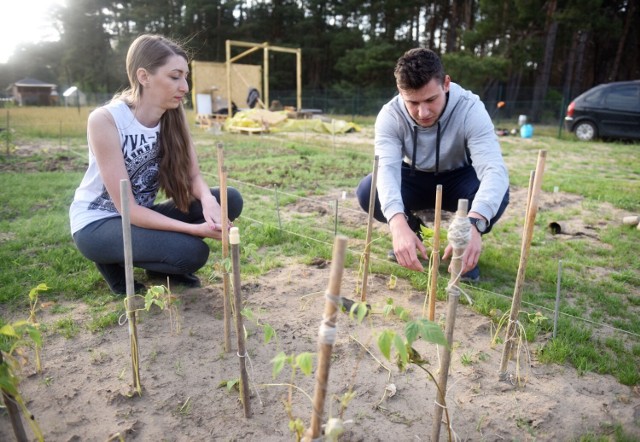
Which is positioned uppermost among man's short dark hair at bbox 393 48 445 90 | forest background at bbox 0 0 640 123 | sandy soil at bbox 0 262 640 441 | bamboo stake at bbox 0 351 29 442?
forest background at bbox 0 0 640 123

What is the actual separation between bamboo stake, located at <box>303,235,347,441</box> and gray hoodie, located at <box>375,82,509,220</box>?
1.45m

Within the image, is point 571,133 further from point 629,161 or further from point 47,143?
point 47,143

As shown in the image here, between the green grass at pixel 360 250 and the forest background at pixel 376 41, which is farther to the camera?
the forest background at pixel 376 41

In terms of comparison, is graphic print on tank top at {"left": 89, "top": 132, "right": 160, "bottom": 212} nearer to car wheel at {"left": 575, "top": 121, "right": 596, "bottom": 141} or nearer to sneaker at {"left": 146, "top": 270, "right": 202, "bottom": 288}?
sneaker at {"left": 146, "top": 270, "right": 202, "bottom": 288}

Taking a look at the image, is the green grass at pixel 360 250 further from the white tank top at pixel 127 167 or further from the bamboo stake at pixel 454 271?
the bamboo stake at pixel 454 271

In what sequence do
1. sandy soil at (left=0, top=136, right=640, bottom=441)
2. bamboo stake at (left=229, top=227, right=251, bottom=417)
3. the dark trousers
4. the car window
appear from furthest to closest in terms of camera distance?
Answer: the car window
the dark trousers
sandy soil at (left=0, top=136, right=640, bottom=441)
bamboo stake at (left=229, top=227, right=251, bottom=417)

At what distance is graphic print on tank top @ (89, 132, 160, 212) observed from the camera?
2501 millimetres

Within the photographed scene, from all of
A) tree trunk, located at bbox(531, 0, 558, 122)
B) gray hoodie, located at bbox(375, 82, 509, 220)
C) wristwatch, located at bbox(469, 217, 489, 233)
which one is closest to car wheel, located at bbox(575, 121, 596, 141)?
tree trunk, located at bbox(531, 0, 558, 122)

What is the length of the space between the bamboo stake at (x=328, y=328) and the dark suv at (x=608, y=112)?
42.0 ft

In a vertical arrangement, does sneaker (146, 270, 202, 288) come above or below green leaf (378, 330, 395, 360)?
below

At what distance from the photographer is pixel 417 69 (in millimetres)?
2359

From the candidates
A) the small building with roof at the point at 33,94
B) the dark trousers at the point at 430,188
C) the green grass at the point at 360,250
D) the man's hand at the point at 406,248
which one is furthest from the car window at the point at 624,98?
the small building with roof at the point at 33,94

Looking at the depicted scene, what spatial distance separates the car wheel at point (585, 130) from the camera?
11.8 meters

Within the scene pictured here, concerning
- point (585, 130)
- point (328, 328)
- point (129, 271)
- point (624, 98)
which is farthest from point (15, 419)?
point (585, 130)
